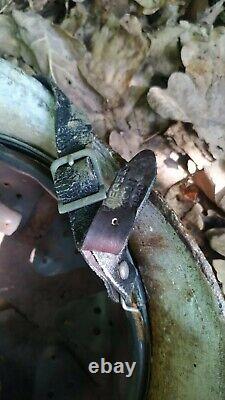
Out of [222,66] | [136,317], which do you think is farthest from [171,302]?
[222,66]

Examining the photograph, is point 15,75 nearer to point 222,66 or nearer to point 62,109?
point 62,109

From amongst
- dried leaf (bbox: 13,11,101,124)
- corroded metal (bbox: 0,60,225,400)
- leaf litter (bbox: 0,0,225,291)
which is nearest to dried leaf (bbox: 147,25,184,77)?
leaf litter (bbox: 0,0,225,291)

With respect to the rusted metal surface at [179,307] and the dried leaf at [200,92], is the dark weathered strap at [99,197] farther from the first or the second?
the dried leaf at [200,92]

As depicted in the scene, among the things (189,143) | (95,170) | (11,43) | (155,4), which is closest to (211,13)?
(155,4)

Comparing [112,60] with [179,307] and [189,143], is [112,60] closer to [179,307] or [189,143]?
[189,143]

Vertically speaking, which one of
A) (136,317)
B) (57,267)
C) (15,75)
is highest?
(15,75)

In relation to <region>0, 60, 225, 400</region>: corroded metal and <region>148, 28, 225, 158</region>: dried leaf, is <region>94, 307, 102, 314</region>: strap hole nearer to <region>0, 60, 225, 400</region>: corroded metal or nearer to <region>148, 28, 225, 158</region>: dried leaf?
<region>0, 60, 225, 400</region>: corroded metal

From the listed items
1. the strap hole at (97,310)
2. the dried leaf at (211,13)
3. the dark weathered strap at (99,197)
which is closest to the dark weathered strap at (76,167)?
the dark weathered strap at (99,197)

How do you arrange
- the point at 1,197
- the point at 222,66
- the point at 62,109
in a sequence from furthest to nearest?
1. the point at 222,66
2. the point at 1,197
3. the point at 62,109
